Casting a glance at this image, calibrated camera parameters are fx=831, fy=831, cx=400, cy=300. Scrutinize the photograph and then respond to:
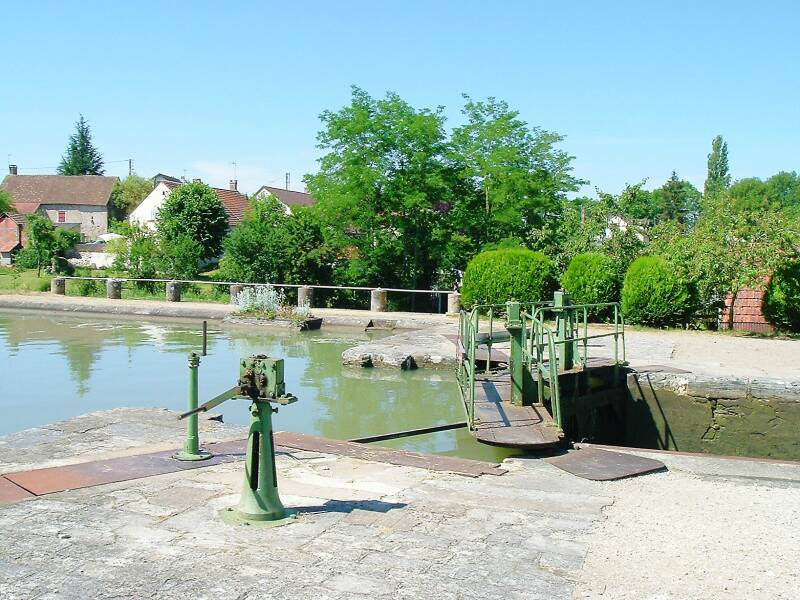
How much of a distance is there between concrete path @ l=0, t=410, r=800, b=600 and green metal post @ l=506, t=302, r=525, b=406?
253 cm

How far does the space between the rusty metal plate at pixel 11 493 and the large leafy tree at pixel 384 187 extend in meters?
20.8

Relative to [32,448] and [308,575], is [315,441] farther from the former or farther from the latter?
[308,575]

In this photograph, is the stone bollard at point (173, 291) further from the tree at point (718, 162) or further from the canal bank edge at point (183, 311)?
the tree at point (718, 162)

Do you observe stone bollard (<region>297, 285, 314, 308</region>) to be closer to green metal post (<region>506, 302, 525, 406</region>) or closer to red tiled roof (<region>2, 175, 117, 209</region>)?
green metal post (<region>506, 302, 525, 406</region>)

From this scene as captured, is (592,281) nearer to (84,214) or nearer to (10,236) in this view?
(10,236)

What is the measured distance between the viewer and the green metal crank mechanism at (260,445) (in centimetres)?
547

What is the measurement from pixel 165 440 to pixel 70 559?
3317mm

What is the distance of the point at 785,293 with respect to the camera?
19000 millimetres

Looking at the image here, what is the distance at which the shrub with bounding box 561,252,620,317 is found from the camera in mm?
21188

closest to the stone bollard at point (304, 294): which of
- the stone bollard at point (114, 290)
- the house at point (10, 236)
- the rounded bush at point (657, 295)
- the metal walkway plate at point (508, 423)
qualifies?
the stone bollard at point (114, 290)

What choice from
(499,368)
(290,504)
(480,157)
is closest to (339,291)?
(480,157)

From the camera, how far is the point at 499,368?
13125 mm

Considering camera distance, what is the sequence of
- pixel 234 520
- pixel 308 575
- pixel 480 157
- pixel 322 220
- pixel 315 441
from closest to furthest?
pixel 308 575 → pixel 234 520 → pixel 315 441 → pixel 322 220 → pixel 480 157

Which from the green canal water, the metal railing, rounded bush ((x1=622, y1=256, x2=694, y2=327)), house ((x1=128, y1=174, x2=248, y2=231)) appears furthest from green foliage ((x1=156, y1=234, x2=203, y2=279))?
the metal railing
